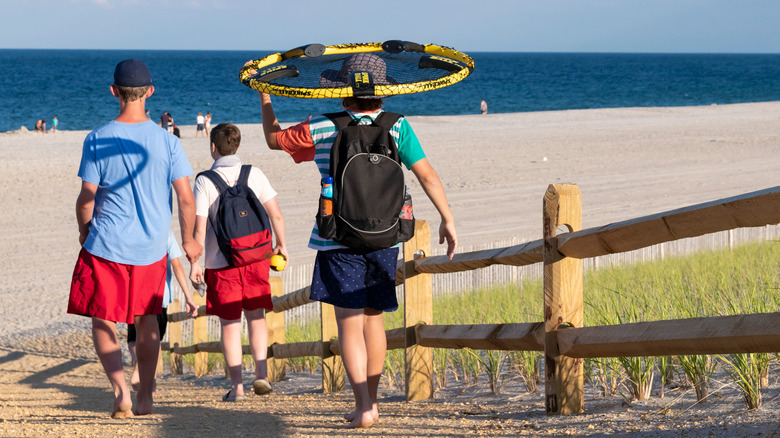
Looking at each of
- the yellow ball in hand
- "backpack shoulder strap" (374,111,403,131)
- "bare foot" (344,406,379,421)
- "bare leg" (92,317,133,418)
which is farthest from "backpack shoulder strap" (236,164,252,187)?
"bare foot" (344,406,379,421)

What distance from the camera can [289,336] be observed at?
28.2ft

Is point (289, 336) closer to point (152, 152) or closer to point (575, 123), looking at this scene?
point (152, 152)

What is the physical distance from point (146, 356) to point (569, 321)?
2.18 metres

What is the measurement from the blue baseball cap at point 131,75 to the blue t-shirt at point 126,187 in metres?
0.20

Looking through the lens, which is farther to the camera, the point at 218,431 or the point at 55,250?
the point at 55,250

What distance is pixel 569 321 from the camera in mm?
3779

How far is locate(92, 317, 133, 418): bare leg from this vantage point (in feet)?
14.5

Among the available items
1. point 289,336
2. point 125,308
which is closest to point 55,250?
point 289,336

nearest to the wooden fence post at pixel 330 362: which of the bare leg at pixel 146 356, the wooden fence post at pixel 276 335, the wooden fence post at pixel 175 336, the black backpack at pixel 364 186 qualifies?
the wooden fence post at pixel 276 335

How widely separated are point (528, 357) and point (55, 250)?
12.5 meters

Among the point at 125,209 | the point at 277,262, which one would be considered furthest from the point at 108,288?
the point at 277,262

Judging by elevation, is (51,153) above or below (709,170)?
above

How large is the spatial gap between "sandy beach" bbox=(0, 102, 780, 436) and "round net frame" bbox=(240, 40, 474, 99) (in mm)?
1451

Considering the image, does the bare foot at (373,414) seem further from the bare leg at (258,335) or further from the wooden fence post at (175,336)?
the wooden fence post at (175,336)
